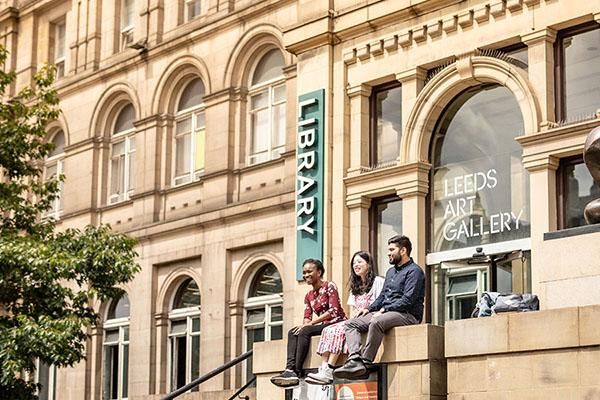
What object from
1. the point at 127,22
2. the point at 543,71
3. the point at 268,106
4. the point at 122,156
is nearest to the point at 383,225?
the point at 543,71

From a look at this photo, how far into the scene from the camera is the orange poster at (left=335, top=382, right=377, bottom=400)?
15.9 metres

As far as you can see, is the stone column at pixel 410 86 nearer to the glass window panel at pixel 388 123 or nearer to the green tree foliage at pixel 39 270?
the glass window panel at pixel 388 123

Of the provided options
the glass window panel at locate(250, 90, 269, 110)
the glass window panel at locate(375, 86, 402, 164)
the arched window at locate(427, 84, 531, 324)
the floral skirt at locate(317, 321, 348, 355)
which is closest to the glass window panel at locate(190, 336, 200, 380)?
the glass window panel at locate(250, 90, 269, 110)

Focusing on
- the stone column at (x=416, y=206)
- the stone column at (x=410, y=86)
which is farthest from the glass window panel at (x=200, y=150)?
the stone column at (x=416, y=206)

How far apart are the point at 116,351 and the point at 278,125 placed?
25.0 feet

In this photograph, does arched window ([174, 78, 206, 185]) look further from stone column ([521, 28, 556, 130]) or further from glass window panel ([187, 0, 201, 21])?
Answer: stone column ([521, 28, 556, 130])

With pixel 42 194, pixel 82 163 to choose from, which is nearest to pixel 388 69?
pixel 42 194

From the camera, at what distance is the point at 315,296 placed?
56.4ft

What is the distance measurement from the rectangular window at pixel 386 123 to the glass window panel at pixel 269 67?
187 inches

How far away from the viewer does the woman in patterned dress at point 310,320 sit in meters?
16.8

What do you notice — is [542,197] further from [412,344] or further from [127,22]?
[127,22]

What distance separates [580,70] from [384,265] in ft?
16.9

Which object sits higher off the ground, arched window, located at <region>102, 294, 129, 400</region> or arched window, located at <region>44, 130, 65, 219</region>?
arched window, located at <region>44, 130, 65, 219</region>

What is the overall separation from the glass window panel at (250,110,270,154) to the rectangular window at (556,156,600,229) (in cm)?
935
